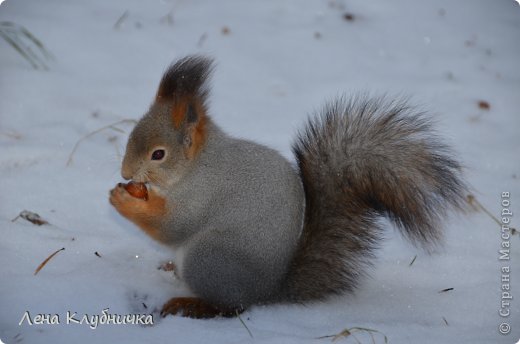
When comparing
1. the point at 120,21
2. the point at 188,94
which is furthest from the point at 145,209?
the point at 120,21

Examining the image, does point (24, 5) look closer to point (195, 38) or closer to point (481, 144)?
point (195, 38)

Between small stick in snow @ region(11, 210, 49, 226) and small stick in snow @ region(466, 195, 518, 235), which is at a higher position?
small stick in snow @ region(11, 210, 49, 226)

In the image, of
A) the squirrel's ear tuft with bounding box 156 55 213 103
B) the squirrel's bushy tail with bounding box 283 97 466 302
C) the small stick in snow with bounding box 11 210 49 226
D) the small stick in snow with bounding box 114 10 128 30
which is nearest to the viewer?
the squirrel's bushy tail with bounding box 283 97 466 302

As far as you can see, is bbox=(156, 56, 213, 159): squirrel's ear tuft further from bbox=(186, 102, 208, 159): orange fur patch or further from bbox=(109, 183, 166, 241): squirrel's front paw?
bbox=(109, 183, 166, 241): squirrel's front paw

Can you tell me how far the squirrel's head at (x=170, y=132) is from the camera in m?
1.94

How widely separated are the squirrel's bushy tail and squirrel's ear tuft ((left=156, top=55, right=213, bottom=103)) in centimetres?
34

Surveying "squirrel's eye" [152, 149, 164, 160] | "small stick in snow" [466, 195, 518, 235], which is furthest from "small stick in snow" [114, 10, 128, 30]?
"small stick in snow" [466, 195, 518, 235]

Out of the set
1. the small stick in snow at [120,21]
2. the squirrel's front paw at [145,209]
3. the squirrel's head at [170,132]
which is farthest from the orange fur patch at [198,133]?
the small stick in snow at [120,21]

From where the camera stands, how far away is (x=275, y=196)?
1925 millimetres

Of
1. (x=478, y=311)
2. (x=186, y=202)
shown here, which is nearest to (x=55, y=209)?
(x=186, y=202)

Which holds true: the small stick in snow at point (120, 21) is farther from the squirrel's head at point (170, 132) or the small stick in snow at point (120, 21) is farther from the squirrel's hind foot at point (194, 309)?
the squirrel's hind foot at point (194, 309)

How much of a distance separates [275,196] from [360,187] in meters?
0.24

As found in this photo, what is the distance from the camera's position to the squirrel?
1875 mm

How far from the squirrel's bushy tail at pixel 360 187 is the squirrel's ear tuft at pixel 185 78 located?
34 cm
